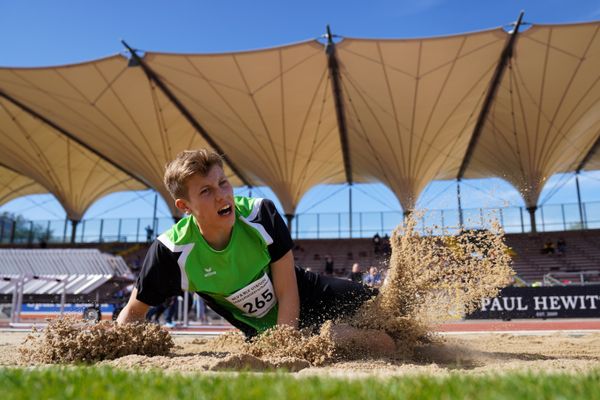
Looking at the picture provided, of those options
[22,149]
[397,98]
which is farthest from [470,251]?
[22,149]

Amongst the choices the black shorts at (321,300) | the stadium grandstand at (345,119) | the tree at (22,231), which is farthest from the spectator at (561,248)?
the tree at (22,231)

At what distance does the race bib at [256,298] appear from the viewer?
145 inches

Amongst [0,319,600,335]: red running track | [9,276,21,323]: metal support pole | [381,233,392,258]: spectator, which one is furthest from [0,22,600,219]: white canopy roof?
[0,319,600,335]: red running track

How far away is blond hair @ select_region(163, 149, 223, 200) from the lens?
3.34 meters

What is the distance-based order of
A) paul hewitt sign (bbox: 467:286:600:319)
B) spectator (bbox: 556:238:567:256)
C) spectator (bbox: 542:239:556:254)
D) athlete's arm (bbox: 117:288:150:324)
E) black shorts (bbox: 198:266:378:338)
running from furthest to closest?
1. spectator (bbox: 542:239:556:254)
2. spectator (bbox: 556:238:567:256)
3. paul hewitt sign (bbox: 467:286:600:319)
4. black shorts (bbox: 198:266:378:338)
5. athlete's arm (bbox: 117:288:150:324)

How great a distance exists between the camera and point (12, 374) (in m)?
2.35

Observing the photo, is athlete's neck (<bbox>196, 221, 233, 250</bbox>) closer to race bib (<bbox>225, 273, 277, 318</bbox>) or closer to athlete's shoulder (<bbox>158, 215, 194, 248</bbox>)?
athlete's shoulder (<bbox>158, 215, 194, 248</bbox>)

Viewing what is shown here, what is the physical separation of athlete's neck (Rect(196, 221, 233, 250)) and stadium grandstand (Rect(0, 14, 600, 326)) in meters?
12.0

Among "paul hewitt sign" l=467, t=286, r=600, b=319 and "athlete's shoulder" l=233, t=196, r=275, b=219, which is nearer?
"athlete's shoulder" l=233, t=196, r=275, b=219

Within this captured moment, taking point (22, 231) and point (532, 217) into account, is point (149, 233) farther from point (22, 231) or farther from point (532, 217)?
point (532, 217)

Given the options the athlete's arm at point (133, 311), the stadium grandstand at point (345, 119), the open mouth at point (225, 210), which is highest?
the stadium grandstand at point (345, 119)

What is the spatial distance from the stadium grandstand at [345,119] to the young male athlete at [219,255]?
11.6m

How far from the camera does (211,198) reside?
333 cm

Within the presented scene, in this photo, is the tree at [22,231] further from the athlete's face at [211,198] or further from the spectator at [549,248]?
the athlete's face at [211,198]
